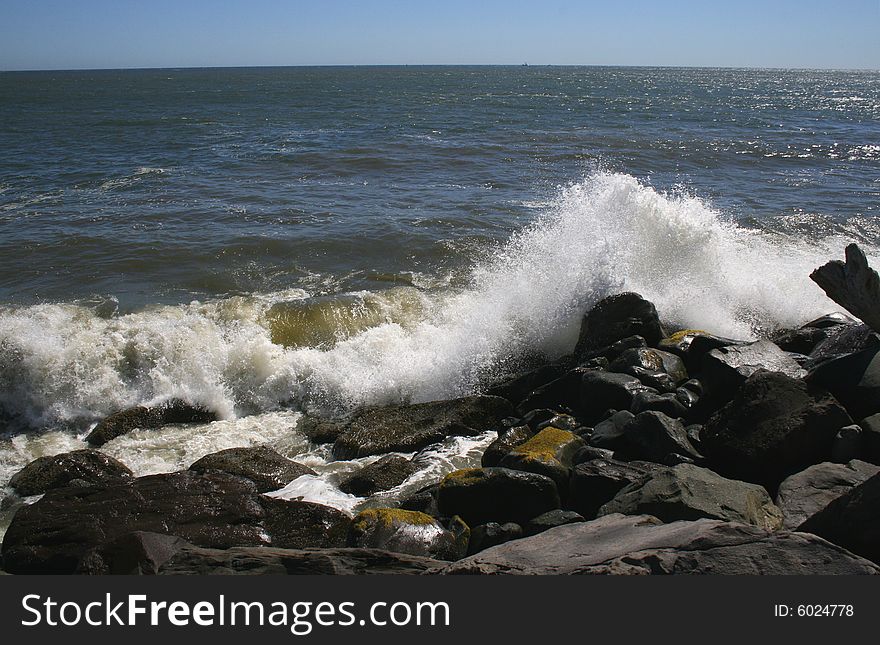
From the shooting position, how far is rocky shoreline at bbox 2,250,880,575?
3521 millimetres

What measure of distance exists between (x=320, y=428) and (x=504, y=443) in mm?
2303

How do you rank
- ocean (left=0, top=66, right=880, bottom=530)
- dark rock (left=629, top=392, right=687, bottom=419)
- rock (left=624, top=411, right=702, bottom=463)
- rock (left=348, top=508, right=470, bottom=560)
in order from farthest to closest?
ocean (left=0, top=66, right=880, bottom=530), dark rock (left=629, top=392, right=687, bottom=419), rock (left=624, top=411, right=702, bottom=463), rock (left=348, top=508, right=470, bottom=560)

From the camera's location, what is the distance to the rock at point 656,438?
5.48 metres

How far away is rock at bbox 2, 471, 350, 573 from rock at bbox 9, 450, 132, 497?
0.64m

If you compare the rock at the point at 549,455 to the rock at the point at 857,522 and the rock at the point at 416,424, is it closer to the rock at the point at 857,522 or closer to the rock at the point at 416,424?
the rock at the point at 416,424

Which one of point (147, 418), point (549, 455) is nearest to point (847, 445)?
point (549, 455)

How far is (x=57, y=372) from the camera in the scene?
848 centimetres

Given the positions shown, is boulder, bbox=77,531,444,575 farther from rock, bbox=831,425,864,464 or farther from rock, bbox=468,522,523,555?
rock, bbox=831,425,864,464

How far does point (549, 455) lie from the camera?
573 cm

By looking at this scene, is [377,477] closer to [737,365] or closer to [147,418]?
[147,418]

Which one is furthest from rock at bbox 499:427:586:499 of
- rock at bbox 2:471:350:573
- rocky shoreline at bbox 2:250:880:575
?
rock at bbox 2:471:350:573

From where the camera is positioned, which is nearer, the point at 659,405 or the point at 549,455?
the point at 549,455

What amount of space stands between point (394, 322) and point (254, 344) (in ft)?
7.30

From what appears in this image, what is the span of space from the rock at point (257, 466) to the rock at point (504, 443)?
1738mm
